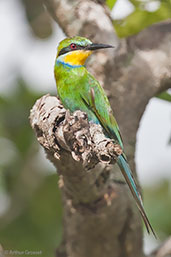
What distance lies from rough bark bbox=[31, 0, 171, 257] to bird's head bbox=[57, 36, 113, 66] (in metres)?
0.10

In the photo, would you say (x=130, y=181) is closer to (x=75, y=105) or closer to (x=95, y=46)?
(x=75, y=105)

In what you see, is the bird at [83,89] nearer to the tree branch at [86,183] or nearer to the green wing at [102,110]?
the green wing at [102,110]

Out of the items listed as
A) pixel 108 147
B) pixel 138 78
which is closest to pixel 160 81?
pixel 138 78

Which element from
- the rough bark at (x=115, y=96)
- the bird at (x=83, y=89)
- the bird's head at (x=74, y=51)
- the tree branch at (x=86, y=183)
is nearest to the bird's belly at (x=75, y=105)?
the bird at (x=83, y=89)

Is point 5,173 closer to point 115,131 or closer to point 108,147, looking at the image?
point 115,131

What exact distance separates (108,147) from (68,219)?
125cm

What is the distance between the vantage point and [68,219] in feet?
10.4

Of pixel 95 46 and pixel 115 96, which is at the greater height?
pixel 95 46

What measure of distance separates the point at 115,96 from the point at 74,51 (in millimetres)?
700

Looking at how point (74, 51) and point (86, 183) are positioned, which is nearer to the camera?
point (86, 183)

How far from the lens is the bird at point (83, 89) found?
3230mm

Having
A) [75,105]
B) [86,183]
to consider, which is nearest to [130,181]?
[86,183]

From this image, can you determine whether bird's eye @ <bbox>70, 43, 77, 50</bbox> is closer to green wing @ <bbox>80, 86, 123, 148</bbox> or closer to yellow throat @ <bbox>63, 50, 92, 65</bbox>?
yellow throat @ <bbox>63, 50, 92, 65</bbox>

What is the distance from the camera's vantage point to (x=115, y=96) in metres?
3.32
